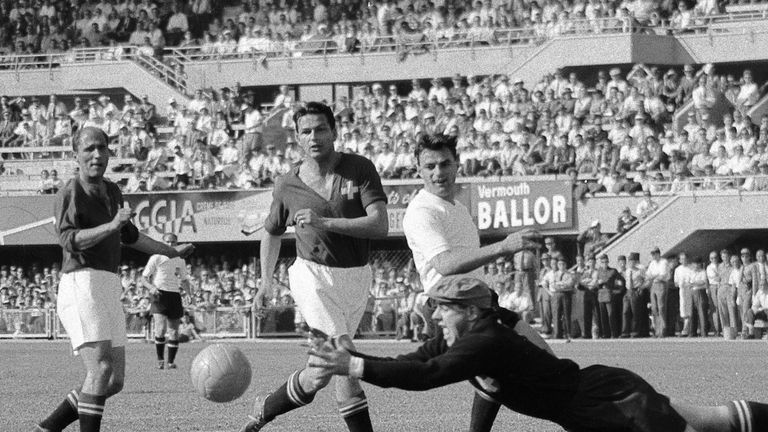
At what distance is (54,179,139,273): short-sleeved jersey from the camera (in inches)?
406

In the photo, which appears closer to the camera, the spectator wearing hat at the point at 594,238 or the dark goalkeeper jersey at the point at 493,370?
the dark goalkeeper jersey at the point at 493,370

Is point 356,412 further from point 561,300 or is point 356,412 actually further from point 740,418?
point 561,300

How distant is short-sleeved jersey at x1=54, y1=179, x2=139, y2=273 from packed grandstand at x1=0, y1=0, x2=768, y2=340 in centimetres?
2075

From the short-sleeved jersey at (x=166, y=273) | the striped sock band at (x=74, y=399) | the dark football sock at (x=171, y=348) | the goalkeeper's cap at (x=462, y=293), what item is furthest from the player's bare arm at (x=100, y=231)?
the short-sleeved jersey at (x=166, y=273)

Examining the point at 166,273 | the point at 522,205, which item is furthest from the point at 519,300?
the point at 166,273

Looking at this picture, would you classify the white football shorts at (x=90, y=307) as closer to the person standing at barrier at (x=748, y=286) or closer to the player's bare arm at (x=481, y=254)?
the player's bare arm at (x=481, y=254)

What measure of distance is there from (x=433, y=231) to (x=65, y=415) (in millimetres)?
2844

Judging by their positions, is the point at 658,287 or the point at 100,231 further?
the point at 658,287

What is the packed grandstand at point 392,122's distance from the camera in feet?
108

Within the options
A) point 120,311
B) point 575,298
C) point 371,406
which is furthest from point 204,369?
point 575,298

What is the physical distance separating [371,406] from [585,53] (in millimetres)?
25588

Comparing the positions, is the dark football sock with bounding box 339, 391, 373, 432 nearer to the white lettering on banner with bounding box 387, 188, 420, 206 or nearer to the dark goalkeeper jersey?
the dark goalkeeper jersey

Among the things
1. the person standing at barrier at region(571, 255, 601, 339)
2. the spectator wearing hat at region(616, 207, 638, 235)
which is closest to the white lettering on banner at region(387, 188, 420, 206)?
the spectator wearing hat at region(616, 207, 638, 235)

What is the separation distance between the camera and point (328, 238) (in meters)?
10.6
